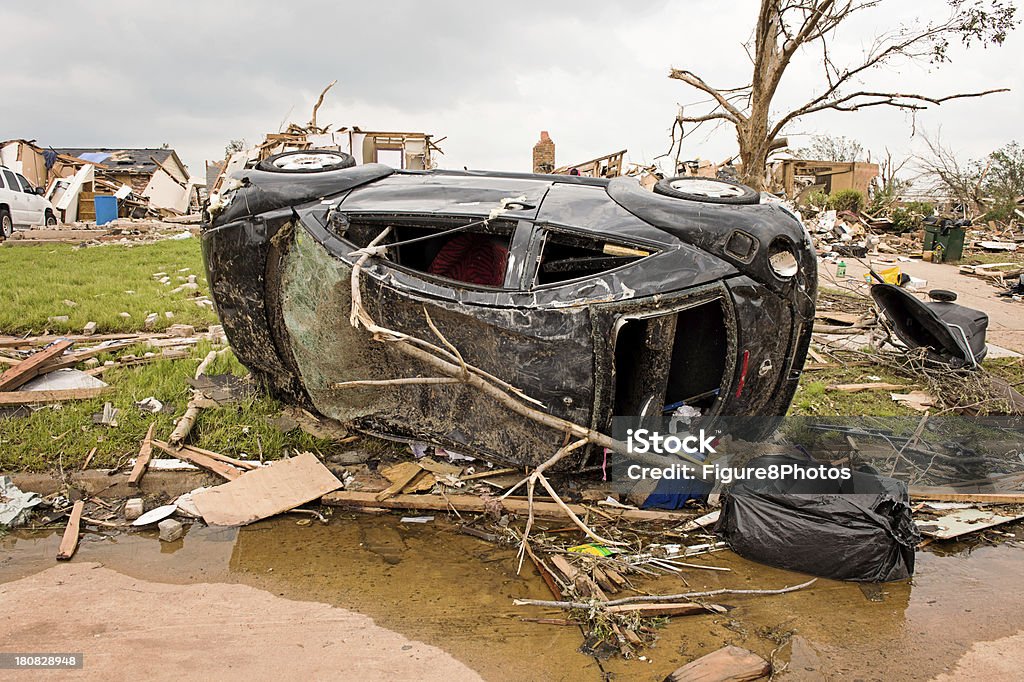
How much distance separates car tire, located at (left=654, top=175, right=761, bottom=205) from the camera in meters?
3.91

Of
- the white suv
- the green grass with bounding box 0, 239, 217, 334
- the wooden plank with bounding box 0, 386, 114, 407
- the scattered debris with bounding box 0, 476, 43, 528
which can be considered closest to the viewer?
the scattered debris with bounding box 0, 476, 43, 528

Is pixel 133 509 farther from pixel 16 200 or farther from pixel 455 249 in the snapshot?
pixel 16 200

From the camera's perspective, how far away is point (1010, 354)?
732cm

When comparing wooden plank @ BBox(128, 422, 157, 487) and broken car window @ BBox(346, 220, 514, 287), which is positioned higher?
broken car window @ BBox(346, 220, 514, 287)

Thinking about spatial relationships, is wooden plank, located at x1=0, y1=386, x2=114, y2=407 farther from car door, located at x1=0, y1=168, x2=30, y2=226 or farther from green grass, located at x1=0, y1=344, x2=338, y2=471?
car door, located at x1=0, y1=168, x2=30, y2=226

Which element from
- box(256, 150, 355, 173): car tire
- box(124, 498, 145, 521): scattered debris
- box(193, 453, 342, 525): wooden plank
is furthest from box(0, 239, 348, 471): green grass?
box(256, 150, 355, 173): car tire

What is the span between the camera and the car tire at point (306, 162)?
4536 millimetres

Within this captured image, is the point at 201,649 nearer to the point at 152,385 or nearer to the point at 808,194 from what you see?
the point at 152,385

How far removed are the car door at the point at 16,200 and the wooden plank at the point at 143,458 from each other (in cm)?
1547

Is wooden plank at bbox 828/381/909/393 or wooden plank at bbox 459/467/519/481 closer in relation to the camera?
wooden plank at bbox 459/467/519/481

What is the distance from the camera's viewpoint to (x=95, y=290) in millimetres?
8891

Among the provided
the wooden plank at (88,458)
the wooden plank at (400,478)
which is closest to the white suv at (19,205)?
the wooden plank at (88,458)

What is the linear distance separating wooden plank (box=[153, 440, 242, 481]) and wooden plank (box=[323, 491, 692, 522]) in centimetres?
71

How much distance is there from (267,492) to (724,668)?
271 centimetres
